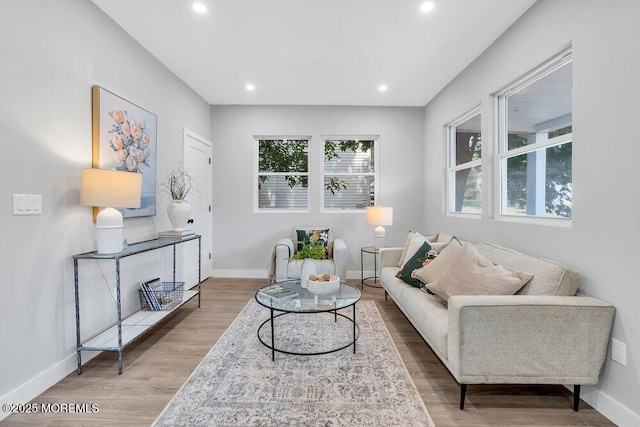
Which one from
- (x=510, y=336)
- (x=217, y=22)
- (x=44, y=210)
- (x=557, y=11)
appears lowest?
(x=510, y=336)

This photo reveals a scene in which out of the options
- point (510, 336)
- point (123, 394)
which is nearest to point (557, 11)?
point (510, 336)

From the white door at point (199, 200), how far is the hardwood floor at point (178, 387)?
1.37m

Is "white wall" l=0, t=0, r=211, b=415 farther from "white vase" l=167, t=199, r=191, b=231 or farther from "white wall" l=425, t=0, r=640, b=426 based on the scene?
"white wall" l=425, t=0, r=640, b=426

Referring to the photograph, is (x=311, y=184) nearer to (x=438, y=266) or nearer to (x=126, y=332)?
(x=438, y=266)

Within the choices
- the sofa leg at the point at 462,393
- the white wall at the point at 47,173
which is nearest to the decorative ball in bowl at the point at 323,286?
the sofa leg at the point at 462,393

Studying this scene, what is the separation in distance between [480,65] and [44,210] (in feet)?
12.2

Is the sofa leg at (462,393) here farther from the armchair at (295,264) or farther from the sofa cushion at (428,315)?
the armchair at (295,264)

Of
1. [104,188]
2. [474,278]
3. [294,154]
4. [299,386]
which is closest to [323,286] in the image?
[299,386]

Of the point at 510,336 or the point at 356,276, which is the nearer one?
the point at 510,336

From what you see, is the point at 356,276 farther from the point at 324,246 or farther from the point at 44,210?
the point at 44,210

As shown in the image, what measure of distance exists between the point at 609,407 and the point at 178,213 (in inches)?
134

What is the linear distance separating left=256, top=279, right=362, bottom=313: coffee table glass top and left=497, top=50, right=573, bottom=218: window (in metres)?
1.56

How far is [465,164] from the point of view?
3.53m

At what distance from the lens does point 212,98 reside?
168 inches
